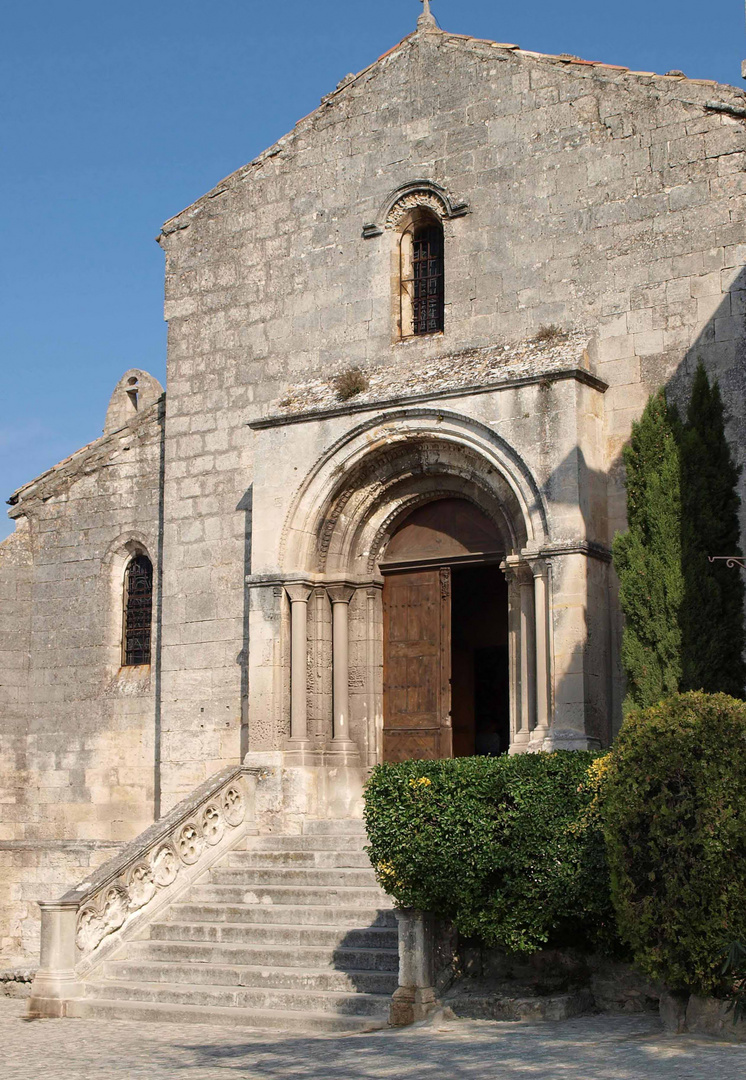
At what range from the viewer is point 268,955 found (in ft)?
37.6

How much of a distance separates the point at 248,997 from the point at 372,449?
225 inches

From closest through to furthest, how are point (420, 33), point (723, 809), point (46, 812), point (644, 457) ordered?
point (723, 809) < point (644, 457) < point (420, 33) < point (46, 812)

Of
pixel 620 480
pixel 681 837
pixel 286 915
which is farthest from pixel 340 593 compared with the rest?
pixel 681 837

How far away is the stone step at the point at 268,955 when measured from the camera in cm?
1094

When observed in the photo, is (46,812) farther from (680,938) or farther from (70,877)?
(680,938)

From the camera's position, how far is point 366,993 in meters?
10.6

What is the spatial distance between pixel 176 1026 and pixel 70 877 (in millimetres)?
5691

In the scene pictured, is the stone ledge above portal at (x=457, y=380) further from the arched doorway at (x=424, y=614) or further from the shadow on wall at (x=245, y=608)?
the arched doorway at (x=424, y=614)

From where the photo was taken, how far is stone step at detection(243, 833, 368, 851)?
43.1 ft

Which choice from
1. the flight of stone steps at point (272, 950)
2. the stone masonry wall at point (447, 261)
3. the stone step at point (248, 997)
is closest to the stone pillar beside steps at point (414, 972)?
the flight of stone steps at point (272, 950)

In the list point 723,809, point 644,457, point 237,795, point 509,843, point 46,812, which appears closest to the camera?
point 723,809

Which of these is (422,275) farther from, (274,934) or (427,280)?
(274,934)

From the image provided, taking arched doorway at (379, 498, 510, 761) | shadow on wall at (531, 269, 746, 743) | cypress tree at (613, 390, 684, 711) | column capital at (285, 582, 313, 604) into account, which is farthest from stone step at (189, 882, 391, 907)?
column capital at (285, 582, 313, 604)

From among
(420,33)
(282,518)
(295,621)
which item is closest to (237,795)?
(295,621)
